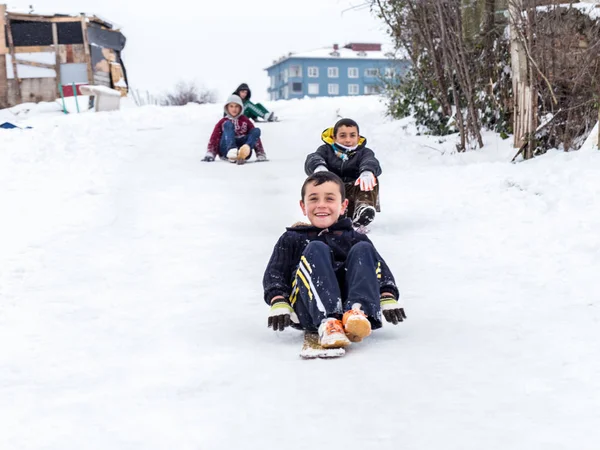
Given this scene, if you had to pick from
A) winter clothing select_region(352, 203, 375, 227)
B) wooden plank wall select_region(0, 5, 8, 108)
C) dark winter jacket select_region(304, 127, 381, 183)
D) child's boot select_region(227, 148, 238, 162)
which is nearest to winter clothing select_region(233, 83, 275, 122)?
child's boot select_region(227, 148, 238, 162)

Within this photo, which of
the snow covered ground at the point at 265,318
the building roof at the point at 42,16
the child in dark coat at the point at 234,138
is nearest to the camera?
the snow covered ground at the point at 265,318

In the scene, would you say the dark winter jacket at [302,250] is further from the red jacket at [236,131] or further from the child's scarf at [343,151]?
the red jacket at [236,131]

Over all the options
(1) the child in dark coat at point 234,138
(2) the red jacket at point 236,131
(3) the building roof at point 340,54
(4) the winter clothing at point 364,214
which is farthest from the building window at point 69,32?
(3) the building roof at point 340,54

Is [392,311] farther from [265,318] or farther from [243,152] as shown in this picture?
[243,152]

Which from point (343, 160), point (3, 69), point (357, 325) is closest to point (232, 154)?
point (343, 160)

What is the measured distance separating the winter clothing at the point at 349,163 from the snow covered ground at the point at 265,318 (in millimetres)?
420

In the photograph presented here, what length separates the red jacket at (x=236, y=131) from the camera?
11.3 meters

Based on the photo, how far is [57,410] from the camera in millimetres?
2877

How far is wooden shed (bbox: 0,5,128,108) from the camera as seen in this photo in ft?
84.9

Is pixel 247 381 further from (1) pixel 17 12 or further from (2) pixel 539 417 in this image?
(1) pixel 17 12

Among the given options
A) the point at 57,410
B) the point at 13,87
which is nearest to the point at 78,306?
the point at 57,410

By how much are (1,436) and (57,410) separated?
27 cm

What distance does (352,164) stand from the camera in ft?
21.6

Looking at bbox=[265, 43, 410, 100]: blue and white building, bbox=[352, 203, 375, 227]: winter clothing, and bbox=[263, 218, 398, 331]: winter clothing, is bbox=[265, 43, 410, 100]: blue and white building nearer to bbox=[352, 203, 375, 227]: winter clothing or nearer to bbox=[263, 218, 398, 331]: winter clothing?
bbox=[352, 203, 375, 227]: winter clothing
